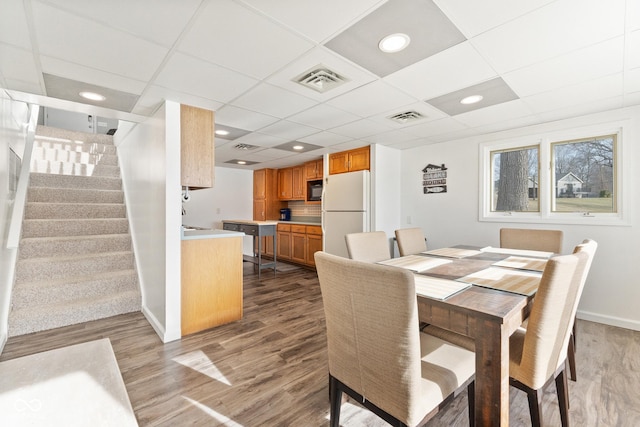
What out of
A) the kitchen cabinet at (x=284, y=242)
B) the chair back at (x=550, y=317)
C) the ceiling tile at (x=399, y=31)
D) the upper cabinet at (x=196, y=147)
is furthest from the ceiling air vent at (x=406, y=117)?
the kitchen cabinet at (x=284, y=242)

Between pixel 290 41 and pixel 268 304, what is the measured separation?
282 cm

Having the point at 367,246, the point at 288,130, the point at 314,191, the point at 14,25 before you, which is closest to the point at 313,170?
the point at 314,191

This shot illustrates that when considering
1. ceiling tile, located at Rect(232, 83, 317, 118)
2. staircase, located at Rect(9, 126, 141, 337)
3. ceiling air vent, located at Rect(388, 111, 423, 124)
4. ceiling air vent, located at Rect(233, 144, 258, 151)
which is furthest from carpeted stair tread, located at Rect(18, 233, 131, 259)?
ceiling air vent, located at Rect(388, 111, 423, 124)

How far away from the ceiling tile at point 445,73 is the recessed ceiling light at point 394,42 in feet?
0.89

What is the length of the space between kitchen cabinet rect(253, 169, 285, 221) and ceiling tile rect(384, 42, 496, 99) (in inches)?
184

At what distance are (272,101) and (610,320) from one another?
4084 millimetres

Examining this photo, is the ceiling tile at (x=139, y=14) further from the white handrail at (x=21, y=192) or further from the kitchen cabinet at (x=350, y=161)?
the kitchen cabinet at (x=350, y=161)

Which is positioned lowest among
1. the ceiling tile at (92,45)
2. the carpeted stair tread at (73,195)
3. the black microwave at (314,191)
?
the carpeted stair tread at (73,195)

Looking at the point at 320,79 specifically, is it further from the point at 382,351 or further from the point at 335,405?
the point at 335,405

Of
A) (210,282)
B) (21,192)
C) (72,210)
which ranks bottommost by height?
(210,282)

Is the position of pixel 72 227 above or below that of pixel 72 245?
above

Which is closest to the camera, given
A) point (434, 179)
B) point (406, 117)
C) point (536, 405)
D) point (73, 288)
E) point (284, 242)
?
point (536, 405)

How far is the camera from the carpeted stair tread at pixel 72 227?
3336 mm

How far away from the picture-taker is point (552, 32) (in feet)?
5.24
